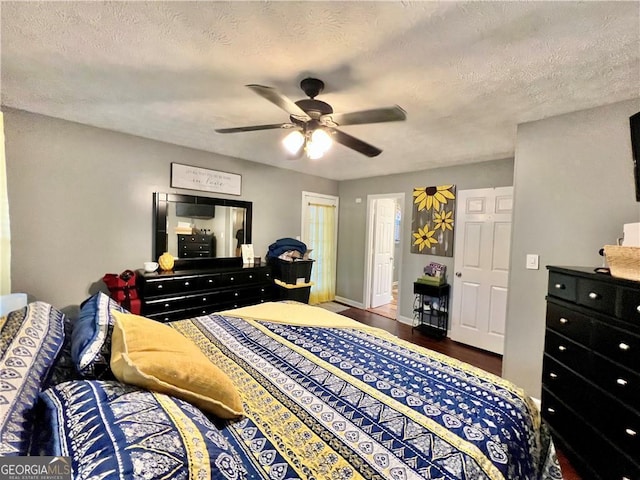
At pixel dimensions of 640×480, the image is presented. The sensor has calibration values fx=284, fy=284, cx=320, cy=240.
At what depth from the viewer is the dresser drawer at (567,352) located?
166cm

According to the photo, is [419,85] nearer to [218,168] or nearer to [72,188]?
[218,168]

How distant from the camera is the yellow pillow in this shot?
927 millimetres

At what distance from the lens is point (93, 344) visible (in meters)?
1.09

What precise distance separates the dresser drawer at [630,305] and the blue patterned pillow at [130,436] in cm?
190

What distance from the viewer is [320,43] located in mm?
1462

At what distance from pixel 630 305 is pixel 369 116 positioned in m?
1.67

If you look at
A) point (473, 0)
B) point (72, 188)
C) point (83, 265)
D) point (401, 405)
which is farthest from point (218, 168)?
point (401, 405)

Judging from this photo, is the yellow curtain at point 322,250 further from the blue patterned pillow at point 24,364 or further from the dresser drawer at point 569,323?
the blue patterned pillow at point 24,364

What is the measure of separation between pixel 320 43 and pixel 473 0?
0.69 metres

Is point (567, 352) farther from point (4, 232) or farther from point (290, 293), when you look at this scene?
point (4, 232)

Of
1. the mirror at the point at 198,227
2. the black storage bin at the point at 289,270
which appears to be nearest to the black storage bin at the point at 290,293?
the black storage bin at the point at 289,270

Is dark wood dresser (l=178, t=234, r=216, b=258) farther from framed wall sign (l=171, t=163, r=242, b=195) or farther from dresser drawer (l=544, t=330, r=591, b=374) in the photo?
dresser drawer (l=544, t=330, r=591, b=374)

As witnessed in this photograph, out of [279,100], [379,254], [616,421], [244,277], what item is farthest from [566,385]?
[379,254]

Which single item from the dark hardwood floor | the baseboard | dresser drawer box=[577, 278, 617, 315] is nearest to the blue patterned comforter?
dresser drawer box=[577, 278, 617, 315]
